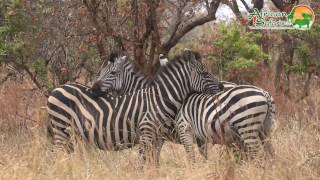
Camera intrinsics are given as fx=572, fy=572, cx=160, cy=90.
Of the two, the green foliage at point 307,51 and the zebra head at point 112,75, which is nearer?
the zebra head at point 112,75

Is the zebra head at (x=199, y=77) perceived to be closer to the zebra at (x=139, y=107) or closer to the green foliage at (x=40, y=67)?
the zebra at (x=139, y=107)

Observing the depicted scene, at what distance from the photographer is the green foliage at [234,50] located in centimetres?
862

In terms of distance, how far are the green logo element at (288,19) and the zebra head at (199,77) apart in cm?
306

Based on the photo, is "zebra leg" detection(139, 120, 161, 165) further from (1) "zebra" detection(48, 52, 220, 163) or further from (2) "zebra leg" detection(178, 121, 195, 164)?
(2) "zebra leg" detection(178, 121, 195, 164)

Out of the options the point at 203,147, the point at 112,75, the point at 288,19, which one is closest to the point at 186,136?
the point at 203,147

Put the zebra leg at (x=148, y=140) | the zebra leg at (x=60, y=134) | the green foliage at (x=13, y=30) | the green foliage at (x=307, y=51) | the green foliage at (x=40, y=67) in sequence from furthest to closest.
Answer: the green foliage at (x=307, y=51), the green foliage at (x=40, y=67), the green foliage at (x=13, y=30), the zebra leg at (x=60, y=134), the zebra leg at (x=148, y=140)

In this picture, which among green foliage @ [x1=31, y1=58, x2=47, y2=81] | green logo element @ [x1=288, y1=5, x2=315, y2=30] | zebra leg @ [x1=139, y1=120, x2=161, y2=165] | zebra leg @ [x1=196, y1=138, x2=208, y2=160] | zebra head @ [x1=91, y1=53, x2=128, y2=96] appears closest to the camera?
zebra leg @ [x1=139, y1=120, x2=161, y2=165]

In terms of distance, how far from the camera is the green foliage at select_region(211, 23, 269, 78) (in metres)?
8.62

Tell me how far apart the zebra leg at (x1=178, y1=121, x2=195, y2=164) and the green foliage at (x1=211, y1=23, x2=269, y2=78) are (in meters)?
2.55

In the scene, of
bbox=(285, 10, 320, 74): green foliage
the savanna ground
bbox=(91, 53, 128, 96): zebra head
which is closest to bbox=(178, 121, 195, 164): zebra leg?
the savanna ground

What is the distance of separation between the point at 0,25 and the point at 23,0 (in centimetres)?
92

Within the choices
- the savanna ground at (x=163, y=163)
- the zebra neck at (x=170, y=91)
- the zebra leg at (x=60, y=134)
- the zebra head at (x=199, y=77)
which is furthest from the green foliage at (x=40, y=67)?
the zebra head at (x=199, y=77)

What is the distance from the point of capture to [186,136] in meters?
6.12

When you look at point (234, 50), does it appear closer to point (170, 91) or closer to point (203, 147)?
point (170, 91)
